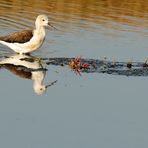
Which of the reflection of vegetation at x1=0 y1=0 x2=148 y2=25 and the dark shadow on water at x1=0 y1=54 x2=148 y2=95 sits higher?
the reflection of vegetation at x1=0 y1=0 x2=148 y2=25

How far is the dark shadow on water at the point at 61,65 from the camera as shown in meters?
16.3

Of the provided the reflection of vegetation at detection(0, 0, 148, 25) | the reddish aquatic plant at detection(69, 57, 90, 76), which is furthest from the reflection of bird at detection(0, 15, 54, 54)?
the reflection of vegetation at detection(0, 0, 148, 25)

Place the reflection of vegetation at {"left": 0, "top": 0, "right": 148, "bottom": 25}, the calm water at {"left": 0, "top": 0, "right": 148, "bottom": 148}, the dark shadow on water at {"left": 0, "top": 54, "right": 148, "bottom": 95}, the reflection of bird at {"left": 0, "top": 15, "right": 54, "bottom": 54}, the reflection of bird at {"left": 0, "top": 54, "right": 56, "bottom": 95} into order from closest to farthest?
1. the calm water at {"left": 0, "top": 0, "right": 148, "bottom": 148}
2. the reflection of bird at {"left": 0, "top": 54, "right": 56, "bottom": 95}
3. the dark shadow on water at {"left": 0, "top": 54, "right": 148, "bottom": 95}
4. the reflection of bird at {"left": 0, "top": 15, "right": 54, "bottom": 54}
5. the reflection of vegetation at {"left": 0, "top": 0, "right": 148, "bottom": 25}

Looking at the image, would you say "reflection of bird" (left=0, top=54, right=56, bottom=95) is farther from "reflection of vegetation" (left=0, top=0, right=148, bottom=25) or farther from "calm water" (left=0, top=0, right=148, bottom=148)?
"reflection of vegetation" (left=0, top=0, right=148, bottom=25)

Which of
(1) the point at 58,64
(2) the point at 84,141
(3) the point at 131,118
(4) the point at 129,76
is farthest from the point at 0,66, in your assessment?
(2) the point at 84,141

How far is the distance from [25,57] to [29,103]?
494cm

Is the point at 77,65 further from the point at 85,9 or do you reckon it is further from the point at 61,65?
the point at 85,9

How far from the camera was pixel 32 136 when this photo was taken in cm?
1170

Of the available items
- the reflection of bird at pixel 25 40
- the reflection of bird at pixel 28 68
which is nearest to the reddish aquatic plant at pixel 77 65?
the reflection of bird at pixel 28 68

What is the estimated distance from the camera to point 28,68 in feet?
54.9

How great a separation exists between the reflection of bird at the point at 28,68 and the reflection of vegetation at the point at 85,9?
23.1ft

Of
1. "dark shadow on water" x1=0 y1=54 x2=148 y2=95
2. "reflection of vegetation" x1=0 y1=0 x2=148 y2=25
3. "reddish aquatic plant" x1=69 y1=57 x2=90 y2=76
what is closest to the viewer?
"dark shadow on water" x1=0 y1=54 x2=148 y2=95

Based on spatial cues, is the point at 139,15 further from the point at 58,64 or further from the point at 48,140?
the point at 48,140

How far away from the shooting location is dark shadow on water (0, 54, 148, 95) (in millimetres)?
16297
